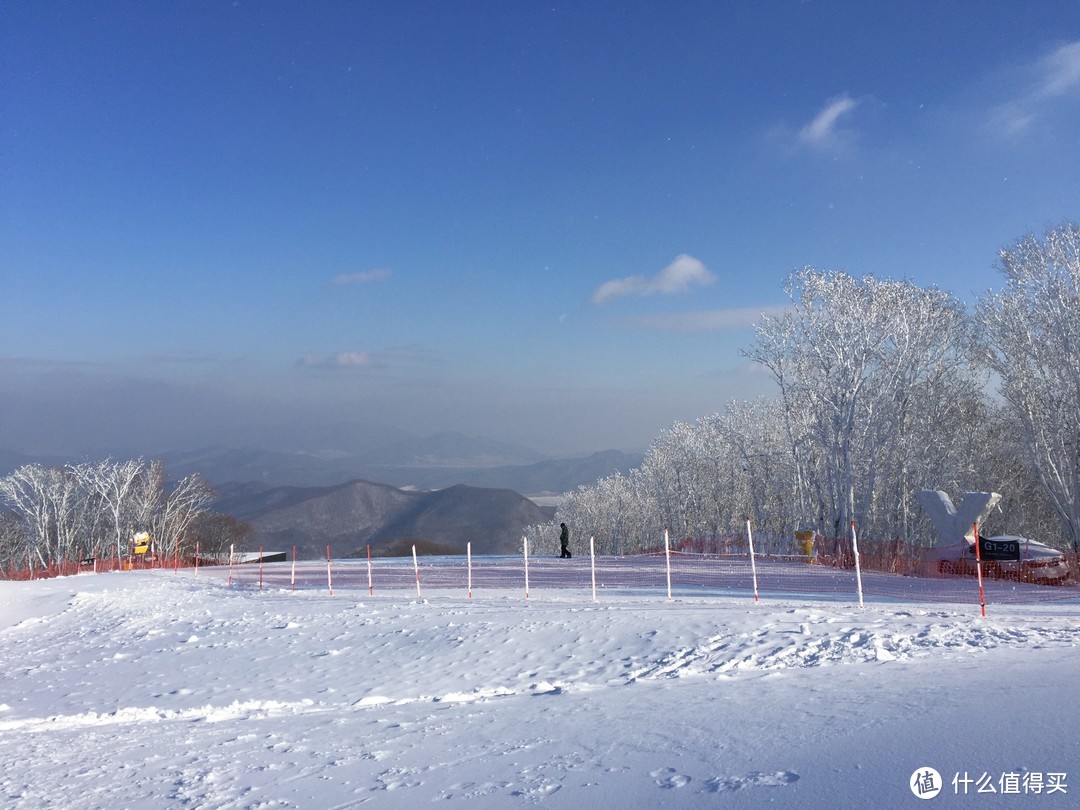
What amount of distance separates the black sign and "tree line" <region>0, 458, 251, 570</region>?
2308 inches

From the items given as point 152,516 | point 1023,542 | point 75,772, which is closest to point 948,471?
point 1023,542

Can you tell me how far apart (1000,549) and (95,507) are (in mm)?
68483

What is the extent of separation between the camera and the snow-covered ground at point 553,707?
19.9 feet

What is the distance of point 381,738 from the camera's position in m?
8.21

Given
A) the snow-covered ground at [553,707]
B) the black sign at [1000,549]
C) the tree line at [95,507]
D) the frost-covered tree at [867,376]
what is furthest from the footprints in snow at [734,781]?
the tree line at [95,507]

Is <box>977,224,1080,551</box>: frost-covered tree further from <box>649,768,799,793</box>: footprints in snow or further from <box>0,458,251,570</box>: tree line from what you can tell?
<box>0,458,251,570</box>: tree line

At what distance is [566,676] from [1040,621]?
28.4 feet

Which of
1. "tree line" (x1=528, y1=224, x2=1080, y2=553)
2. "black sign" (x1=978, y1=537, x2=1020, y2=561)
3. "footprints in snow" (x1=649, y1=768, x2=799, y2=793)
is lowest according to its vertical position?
"black sign" (x1=978, y1=537, x2=1020, y2=561)

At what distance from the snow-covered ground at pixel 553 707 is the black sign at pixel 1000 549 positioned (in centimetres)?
995

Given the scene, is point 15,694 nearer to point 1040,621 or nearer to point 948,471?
point 1040,621

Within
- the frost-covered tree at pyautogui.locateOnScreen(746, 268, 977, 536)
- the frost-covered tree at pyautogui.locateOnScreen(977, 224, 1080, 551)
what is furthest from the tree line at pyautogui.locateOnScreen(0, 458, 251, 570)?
the frost-covered tree at pyautogui.locateOnScreen(977, 224, 1080, 551)

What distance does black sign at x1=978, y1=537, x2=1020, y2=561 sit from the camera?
84.4ft

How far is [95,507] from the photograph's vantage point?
67.0 metres

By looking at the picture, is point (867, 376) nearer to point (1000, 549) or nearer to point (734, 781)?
point (1000, 549)
